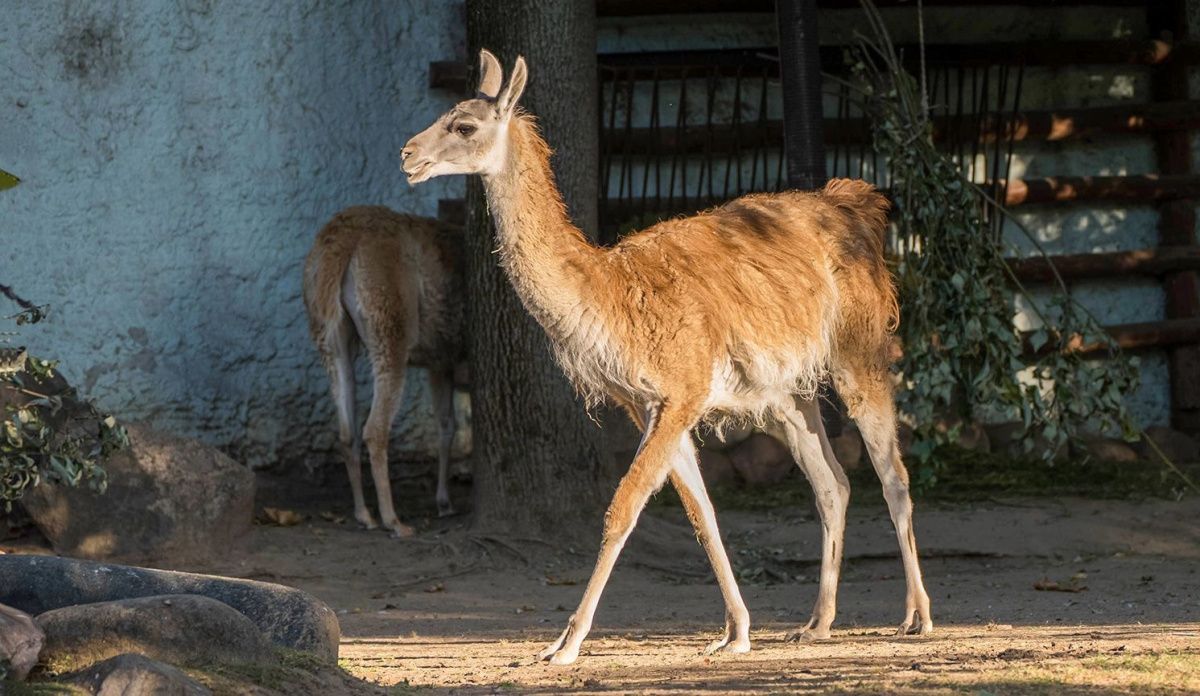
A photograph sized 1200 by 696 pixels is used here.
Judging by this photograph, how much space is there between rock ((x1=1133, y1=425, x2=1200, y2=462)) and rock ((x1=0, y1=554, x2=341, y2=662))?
7695 millimetres

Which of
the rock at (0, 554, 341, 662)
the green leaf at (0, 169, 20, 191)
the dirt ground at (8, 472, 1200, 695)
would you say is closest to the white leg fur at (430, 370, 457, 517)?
the dirt ground at (8, 472, 1200, 695)

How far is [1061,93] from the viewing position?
12.1 m

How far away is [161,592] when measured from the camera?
6016 millimetres

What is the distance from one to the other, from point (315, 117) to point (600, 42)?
7.18 ft

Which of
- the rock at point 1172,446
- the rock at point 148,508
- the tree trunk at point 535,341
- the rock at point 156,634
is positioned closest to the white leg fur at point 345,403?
the rock at point 148,508

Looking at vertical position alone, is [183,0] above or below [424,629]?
above

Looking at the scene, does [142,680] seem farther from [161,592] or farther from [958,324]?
[958,324]

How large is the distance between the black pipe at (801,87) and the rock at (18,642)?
5.68 metres

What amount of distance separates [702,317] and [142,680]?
304 centimetres

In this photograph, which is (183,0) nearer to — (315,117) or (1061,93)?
(315,117)

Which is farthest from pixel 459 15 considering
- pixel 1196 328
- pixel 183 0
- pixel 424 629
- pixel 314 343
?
pixel 1196 328

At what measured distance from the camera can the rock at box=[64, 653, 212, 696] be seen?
462 cm

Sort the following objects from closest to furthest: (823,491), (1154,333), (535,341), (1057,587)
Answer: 1. (823,491)
2. (1057,587)
3. (535,341)
4. (1154,333)

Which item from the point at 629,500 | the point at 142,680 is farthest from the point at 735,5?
the point at 142,680
